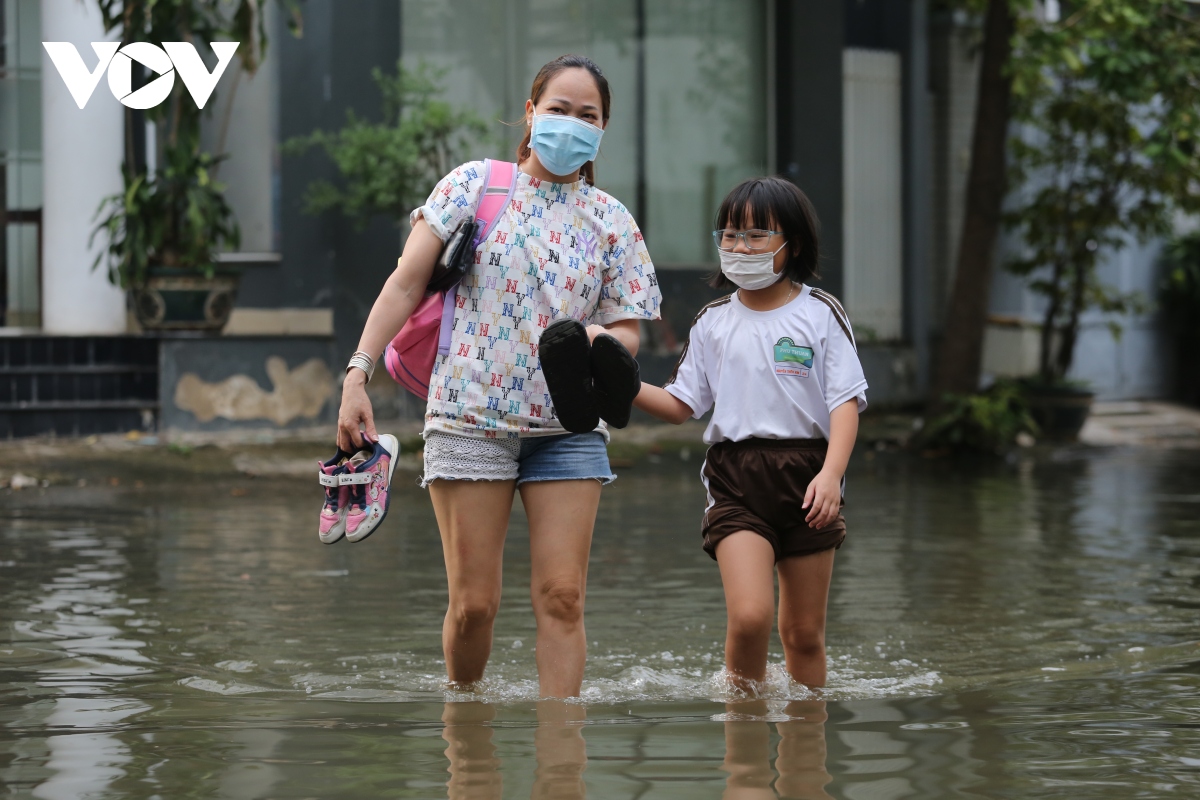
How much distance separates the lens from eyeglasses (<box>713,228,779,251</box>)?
443 cm

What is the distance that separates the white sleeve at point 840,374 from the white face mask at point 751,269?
0.78 feet

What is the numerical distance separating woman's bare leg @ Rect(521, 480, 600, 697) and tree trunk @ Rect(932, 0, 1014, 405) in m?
10.1

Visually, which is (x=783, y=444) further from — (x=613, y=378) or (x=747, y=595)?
(x=613, y=378)

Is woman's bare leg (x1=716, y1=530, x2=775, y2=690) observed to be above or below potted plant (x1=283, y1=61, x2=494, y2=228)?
below

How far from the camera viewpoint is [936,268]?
17469 millimetres

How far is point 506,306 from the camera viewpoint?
13.8 feet

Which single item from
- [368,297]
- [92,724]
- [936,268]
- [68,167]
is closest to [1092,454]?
[936,268]

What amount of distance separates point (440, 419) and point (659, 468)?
25.7 feet

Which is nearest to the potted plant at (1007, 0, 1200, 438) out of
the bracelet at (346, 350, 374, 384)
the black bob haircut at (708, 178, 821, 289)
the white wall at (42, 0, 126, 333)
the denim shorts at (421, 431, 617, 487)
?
the white wall at (42, 0, 126, 333)

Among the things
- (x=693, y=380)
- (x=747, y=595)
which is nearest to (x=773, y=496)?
(x=747, y=595)

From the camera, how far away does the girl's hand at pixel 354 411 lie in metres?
4.04

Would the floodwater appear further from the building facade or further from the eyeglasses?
the building facade

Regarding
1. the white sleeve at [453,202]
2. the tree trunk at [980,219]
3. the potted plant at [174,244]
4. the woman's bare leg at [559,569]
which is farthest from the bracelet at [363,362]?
the tree trunk at [980,219]

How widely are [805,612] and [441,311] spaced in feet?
4.43
